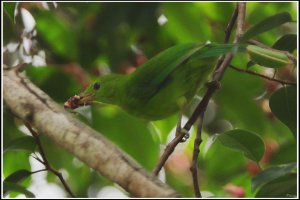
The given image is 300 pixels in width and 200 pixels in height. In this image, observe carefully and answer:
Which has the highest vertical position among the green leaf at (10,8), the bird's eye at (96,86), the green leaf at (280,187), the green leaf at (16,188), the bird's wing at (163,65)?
the green leaf at (10,8)

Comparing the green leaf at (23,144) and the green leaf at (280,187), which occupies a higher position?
the green leaf at (23,144)

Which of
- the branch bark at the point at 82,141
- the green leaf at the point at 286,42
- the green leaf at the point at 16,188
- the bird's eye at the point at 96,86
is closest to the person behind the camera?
the branch bark at the point at 82,141

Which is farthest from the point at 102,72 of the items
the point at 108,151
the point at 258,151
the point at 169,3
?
the point at 108,151

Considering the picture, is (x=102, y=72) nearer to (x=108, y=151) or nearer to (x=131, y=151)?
(x=131, y=151)

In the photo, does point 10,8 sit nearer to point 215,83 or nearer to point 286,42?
point 215,83

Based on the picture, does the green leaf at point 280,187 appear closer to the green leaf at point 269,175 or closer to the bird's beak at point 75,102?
the green leaf at point 269,175

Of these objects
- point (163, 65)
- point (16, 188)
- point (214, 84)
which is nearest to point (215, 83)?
point (214, 84)

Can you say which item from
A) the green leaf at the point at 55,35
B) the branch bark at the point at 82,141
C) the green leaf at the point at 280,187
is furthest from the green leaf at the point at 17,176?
the green leaf at the point at 280,187

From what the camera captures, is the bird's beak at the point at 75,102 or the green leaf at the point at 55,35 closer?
the bird's beak at the point at 75,102
